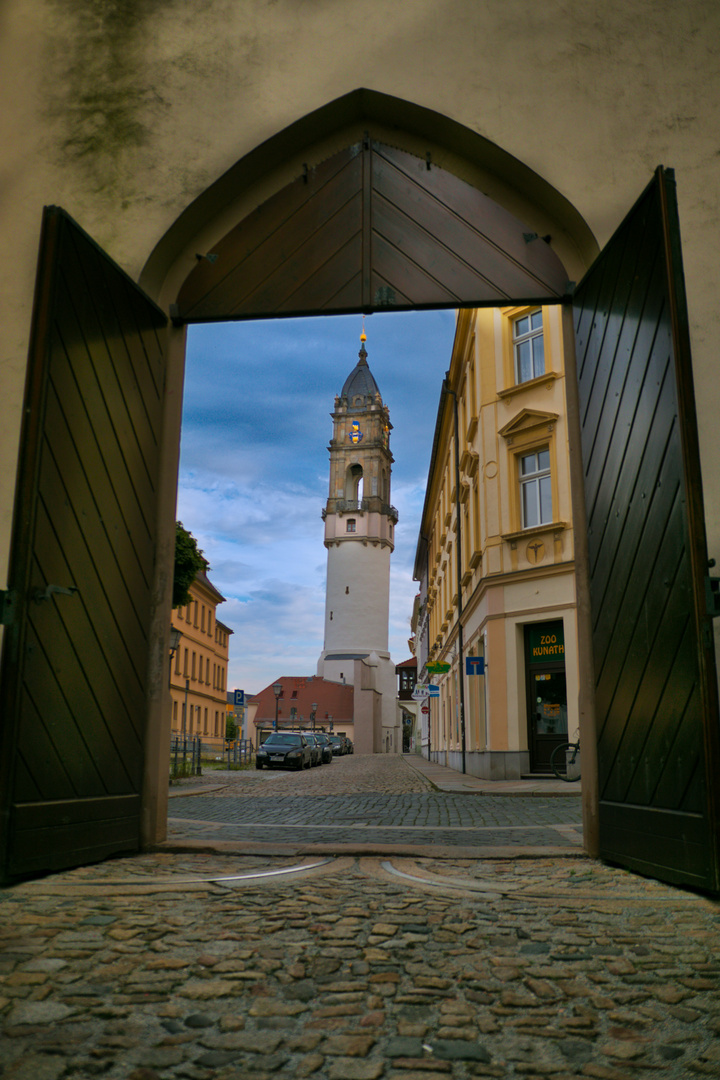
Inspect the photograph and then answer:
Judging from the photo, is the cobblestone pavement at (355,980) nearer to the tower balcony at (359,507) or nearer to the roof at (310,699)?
the roof at (310,699)

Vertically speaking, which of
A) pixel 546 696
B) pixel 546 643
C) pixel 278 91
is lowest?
pixel 546 696

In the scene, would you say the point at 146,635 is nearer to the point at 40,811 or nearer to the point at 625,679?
the point at 40,811

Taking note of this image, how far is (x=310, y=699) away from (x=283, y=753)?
54.8 meters

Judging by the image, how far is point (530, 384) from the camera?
1908 centimetres

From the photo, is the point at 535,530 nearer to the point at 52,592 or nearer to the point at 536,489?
the point at 536,489

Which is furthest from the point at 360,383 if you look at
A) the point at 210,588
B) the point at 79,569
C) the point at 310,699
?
the point at 79,569

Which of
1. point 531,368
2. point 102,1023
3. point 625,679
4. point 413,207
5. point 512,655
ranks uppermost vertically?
point 531,368

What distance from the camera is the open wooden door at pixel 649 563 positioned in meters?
4.22

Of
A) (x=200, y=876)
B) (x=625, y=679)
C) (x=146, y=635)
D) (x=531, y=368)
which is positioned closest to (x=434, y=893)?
(x=200, y=876)

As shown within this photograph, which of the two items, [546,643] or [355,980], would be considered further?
[546,643]

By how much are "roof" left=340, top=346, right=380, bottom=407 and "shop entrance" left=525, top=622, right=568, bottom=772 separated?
83.4m

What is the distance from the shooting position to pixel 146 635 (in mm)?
6047

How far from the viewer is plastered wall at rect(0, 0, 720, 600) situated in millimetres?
6039

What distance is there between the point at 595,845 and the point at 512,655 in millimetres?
13769
